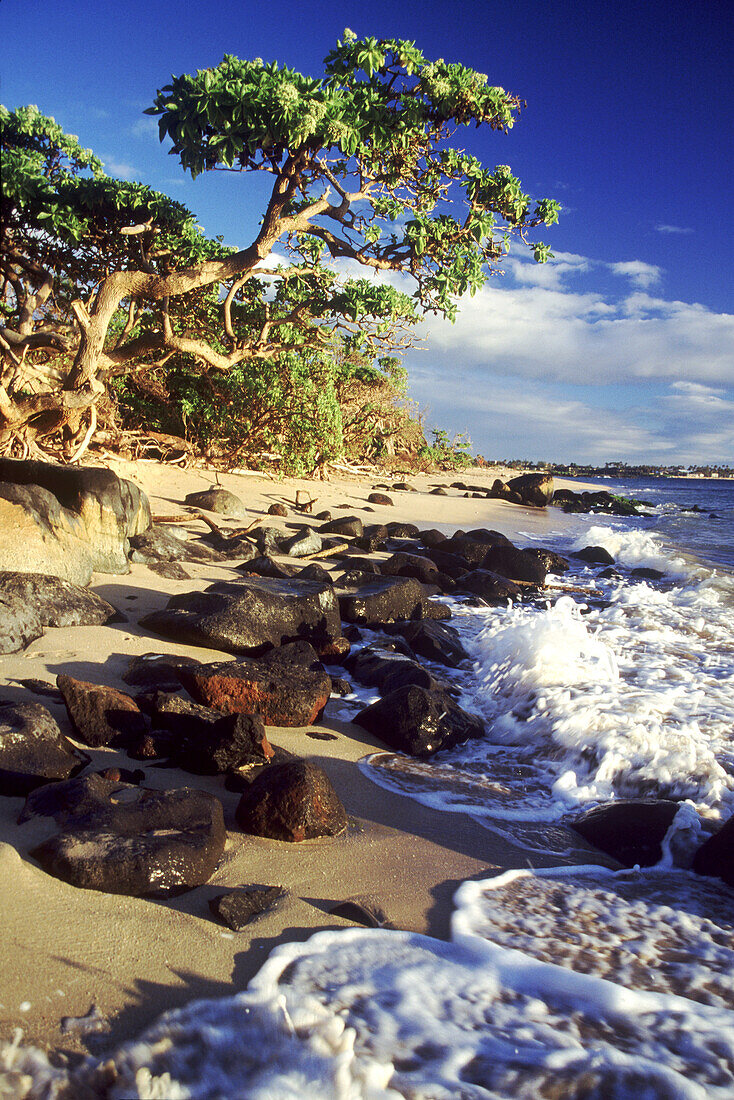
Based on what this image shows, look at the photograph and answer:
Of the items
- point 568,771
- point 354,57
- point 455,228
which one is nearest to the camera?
point 568,771

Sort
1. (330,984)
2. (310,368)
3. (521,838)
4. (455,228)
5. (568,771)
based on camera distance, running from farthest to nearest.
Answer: (310,368) < (455,228) < (568,771) < (521,838) < (330,984)

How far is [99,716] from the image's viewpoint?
328cm

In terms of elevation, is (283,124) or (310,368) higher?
(283,124)

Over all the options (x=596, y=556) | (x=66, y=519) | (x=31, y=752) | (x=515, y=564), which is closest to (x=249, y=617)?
(x=66, y=519)

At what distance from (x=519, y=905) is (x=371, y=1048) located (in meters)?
1.02

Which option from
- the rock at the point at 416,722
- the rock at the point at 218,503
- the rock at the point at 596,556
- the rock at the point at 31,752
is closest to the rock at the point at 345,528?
the rock at the point at 218,503

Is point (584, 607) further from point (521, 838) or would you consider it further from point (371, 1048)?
point (371, 1048)

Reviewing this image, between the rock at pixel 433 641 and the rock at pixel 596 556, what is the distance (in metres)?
7.25

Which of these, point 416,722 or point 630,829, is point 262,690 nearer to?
point 416,722

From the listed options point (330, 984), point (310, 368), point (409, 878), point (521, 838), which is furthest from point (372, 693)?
point (310, 368)

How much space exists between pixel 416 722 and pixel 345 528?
6.93m

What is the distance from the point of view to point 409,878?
2.63m

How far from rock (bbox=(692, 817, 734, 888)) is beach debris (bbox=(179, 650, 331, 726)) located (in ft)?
7.30

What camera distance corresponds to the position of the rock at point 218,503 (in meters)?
10.9
